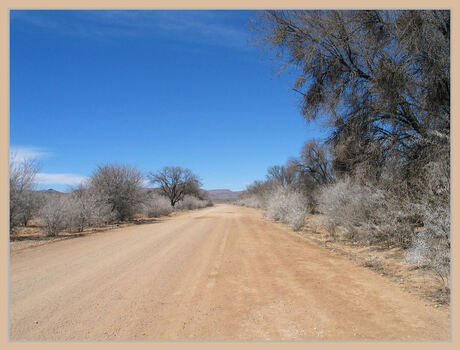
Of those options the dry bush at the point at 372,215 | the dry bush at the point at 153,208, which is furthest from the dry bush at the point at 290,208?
the dry bush at the point at 153,208

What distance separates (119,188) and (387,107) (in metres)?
19.1

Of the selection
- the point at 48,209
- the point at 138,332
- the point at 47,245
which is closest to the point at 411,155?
the point at 138,332

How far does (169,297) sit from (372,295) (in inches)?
127

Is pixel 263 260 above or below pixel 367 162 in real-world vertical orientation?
below

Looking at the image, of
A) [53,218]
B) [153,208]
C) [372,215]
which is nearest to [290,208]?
[372,215]

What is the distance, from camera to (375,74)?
7.22 m

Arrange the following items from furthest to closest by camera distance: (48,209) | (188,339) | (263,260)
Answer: (48,209) < (263,260) < (188,339)

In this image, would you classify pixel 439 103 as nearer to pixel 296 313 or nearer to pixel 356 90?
pixel 356 90

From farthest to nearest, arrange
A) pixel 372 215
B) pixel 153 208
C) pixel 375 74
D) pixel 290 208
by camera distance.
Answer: pixel 153 208 < pixel 290 208 < pixel 372 215 < pixel 375 74

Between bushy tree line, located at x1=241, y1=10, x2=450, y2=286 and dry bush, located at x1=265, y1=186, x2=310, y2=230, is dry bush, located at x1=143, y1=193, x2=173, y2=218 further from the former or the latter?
bushy tree line, located at x1=241, y1=10, x2=450, y2=286

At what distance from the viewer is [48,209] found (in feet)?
42.2

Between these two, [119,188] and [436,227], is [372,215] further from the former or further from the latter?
[119,188]

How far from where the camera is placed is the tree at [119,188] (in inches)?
822

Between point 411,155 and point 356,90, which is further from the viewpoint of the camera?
point 356,90
